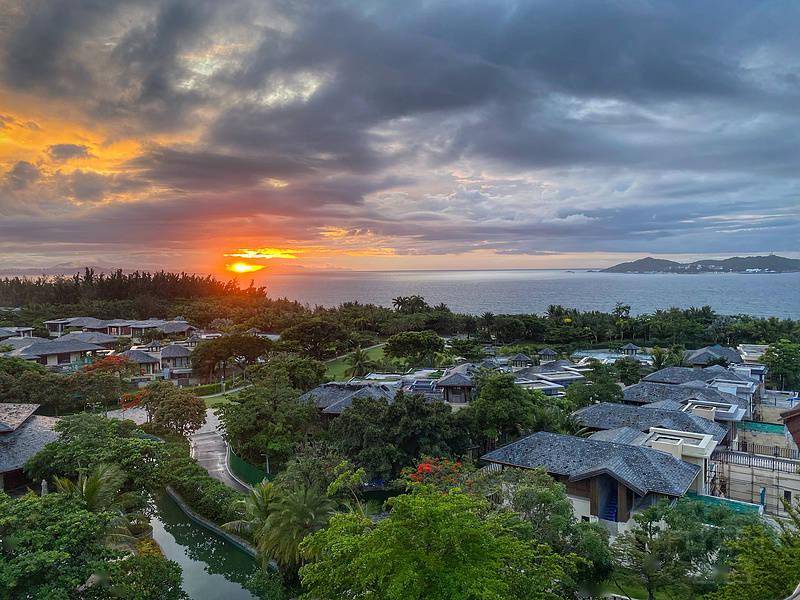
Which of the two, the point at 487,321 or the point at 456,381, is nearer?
the point at 456,381

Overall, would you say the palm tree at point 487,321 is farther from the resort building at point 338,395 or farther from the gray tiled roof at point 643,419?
the gray tiled roof at point 643,419

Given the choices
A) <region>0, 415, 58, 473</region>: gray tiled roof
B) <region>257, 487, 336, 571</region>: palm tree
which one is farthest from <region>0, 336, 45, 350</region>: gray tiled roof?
<region>257, 487, 336, 571</region>: palm tree

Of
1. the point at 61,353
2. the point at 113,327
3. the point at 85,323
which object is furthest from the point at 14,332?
the point at 61,353

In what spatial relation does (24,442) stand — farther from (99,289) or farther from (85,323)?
(99,289)

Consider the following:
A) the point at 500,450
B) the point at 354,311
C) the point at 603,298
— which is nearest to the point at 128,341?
the point at 354,311

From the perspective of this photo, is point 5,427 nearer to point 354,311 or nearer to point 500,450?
point 500,450

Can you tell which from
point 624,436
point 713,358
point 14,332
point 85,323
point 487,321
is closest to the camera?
point 624,436

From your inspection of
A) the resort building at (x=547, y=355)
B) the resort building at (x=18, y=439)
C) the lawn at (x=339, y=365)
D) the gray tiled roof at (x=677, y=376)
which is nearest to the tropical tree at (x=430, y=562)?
the resort building at (x=18, y=439)
